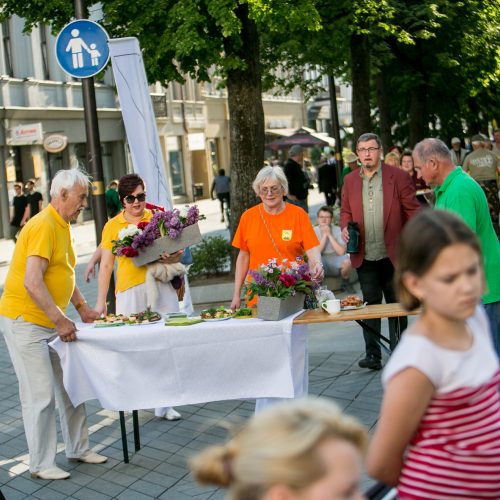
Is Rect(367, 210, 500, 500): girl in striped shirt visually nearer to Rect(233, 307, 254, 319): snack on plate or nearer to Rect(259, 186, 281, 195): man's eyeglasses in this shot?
Rect(233, 307, 254, 319): snack on plate

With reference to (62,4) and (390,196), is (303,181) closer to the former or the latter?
(62,4)

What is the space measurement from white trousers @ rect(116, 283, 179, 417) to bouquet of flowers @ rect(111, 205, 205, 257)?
331 mm

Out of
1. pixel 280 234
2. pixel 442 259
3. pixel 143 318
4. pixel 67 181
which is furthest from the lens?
pixel 280 234

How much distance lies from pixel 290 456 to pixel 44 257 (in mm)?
4306

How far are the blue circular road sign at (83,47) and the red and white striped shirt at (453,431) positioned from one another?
7.65 m

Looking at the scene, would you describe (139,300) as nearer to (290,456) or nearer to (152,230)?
(152,230)

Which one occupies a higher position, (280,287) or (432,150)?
(432,150)

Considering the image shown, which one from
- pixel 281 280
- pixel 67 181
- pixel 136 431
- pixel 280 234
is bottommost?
pixel 136 431

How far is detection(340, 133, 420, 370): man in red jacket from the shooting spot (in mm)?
8188

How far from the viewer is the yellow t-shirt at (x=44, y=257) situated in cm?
604

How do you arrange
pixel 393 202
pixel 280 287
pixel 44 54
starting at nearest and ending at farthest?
pixel 280 287
pixel 393 202
pixel 44 54

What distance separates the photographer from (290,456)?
Result: 1921mm

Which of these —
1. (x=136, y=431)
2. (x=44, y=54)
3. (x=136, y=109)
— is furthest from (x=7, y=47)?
(x=136, y=431)

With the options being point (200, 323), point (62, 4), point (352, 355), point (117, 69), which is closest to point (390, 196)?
point (352, 355)
